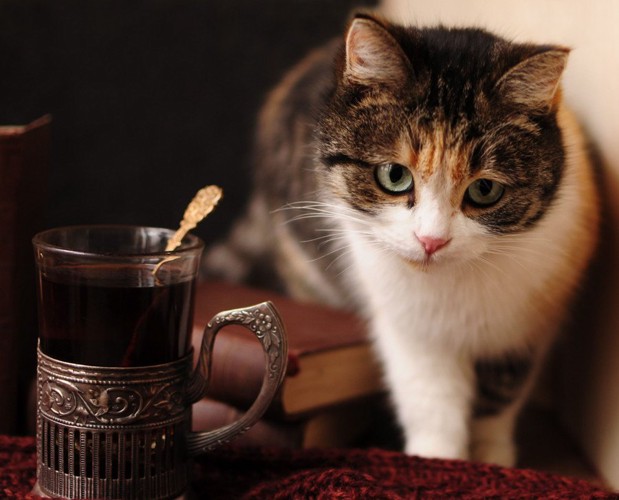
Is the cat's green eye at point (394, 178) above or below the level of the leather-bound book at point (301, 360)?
above

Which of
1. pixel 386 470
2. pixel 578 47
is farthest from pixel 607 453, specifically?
pixel 578 47

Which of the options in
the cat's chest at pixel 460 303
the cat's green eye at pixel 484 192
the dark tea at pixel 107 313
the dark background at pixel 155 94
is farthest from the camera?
the dark background at pixel 155 94

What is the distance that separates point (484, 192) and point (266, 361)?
0.31 metres

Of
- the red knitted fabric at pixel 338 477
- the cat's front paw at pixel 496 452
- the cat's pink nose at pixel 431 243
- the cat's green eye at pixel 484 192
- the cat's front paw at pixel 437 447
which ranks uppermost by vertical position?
the cat's green eye at pixel 484 192

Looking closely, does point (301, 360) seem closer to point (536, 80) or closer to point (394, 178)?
point (394, 178)

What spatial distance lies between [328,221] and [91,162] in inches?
26.4

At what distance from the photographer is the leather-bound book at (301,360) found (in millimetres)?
1034

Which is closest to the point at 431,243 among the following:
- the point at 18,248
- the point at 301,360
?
the point at 301,360

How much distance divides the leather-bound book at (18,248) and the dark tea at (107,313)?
10.3 inches

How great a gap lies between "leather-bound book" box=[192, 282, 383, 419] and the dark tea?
253 mm

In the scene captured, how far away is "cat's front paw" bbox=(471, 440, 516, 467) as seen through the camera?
45.3 inches

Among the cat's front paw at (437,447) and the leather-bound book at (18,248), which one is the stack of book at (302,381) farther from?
the leather-bound book at (18,248)

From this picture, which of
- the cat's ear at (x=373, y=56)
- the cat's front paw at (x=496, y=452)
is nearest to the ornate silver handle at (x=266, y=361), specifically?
the cat's ear at (x=373, y=56)

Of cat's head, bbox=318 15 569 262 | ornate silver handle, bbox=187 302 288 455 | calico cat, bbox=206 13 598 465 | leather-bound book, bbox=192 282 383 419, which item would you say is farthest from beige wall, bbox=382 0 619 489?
ornate silver handle, bbox=187 302 288 455
